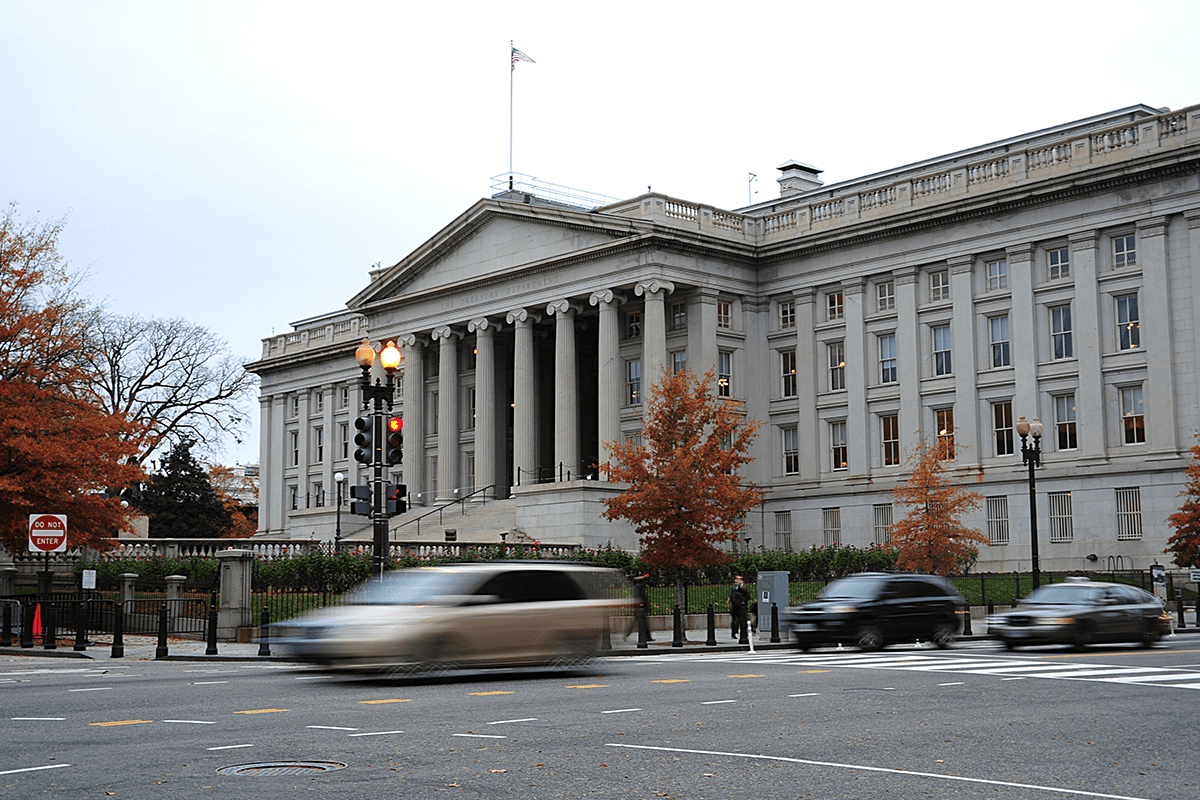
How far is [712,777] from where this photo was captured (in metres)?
→ 9.80

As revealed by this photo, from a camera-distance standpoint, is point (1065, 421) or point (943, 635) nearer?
point (943, 635)

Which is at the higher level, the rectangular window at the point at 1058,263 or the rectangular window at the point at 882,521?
the rectangular window at the point at 1058,263

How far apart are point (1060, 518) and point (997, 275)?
10689 mm

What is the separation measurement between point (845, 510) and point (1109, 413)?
12407mm

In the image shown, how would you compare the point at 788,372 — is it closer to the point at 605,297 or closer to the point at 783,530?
the point at 783,530

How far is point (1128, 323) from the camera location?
52281 millimetres

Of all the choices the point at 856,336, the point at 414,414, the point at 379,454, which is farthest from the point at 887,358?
the point at 379,454

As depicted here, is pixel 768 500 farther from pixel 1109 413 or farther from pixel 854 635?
pixel 854 635

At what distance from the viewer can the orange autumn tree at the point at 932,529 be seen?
46781 mm

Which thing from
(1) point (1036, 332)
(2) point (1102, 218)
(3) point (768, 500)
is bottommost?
(3) point (768, 500)

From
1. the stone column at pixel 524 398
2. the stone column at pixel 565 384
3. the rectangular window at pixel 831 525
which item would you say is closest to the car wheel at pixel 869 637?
the rectangular window at pixel 831 525

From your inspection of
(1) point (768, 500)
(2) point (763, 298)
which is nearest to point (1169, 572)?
(1) point (768, 500)

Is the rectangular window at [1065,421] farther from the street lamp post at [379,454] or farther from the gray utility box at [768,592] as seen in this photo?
the street lamp post at [379,454]

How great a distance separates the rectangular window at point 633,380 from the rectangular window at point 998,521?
17632 millimetres
